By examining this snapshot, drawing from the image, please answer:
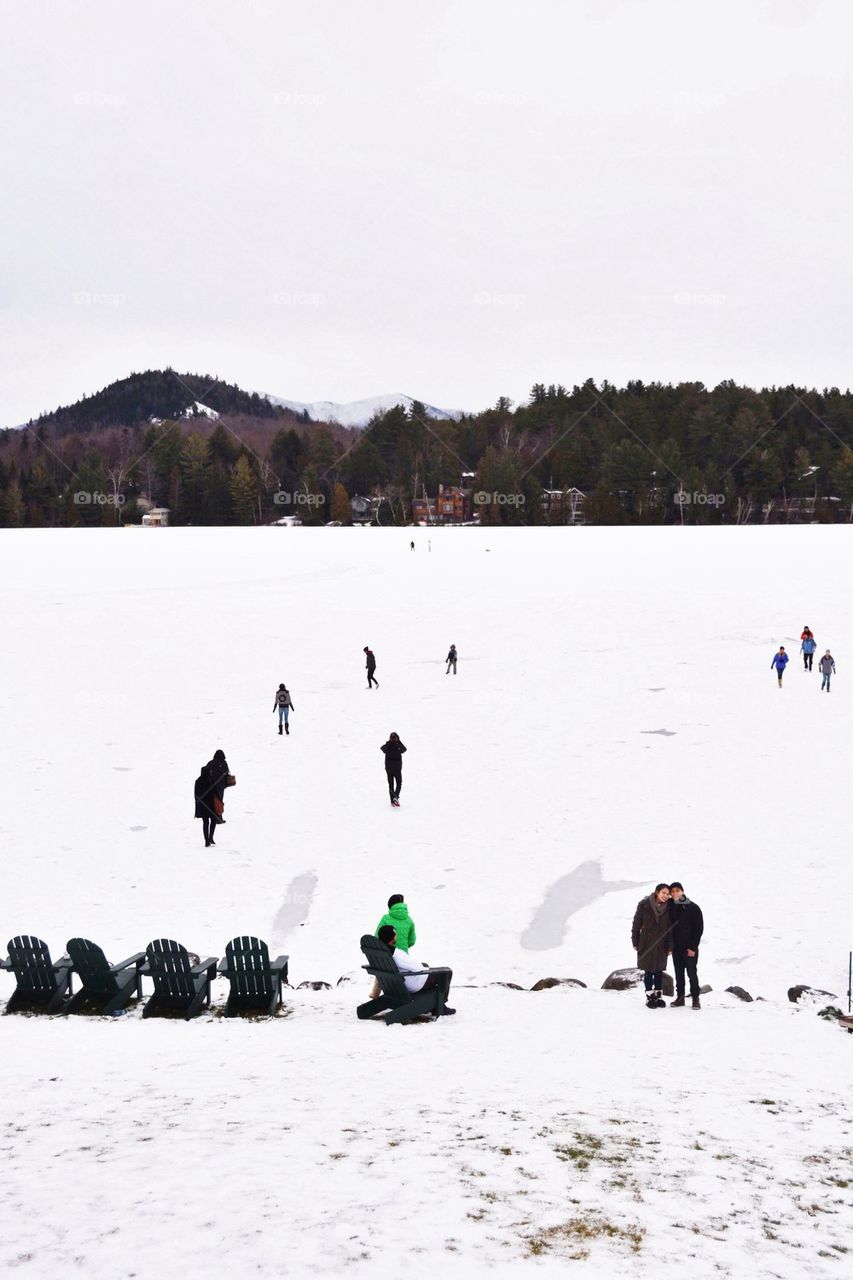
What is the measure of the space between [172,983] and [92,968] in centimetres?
76

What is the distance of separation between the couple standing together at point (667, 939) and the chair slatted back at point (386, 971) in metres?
2.37

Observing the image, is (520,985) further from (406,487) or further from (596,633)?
(406,487)

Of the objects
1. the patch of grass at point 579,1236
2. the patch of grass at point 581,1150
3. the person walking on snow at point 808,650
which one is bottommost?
the patch of grass at point 581,1150

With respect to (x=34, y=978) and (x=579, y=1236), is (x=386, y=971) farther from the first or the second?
(x=579, y=1236)

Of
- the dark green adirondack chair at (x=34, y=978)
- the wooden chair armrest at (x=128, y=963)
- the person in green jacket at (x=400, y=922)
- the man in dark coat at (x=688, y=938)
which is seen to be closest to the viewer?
the dark green adirondack chair at (x=34, y=978)

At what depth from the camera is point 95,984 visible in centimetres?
923

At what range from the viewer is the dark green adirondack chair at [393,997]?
347 inches

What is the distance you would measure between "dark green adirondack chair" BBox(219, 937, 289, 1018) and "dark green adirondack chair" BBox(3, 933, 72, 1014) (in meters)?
1.57
